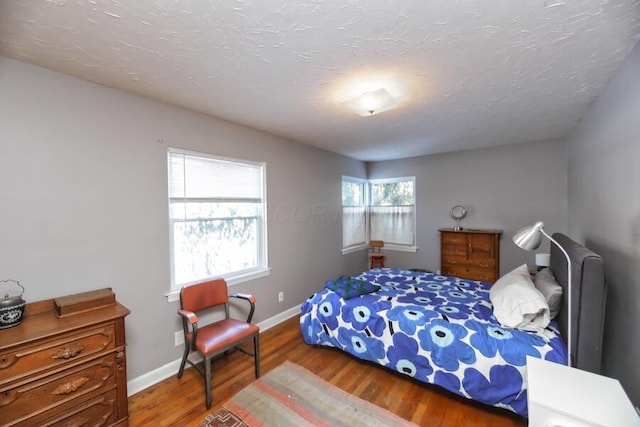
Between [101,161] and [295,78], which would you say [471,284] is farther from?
[101,161]

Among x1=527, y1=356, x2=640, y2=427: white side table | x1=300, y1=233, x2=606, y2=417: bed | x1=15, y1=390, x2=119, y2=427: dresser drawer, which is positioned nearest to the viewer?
x1=527, y1=356, x2=640, y2=427: white side table

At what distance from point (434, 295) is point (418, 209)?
7.34 ft

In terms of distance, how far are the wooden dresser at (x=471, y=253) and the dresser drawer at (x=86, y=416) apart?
4071 mm

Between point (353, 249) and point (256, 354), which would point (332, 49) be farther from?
point (353, 249)

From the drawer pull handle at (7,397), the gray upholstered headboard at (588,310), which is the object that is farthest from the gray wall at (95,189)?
the gray upholstered headboard at (588,310)

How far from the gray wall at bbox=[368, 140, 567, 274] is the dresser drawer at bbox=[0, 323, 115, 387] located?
4356 mm

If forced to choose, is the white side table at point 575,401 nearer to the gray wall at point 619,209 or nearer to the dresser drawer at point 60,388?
the gray wall at point 619,209

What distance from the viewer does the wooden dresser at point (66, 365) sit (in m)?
1.40

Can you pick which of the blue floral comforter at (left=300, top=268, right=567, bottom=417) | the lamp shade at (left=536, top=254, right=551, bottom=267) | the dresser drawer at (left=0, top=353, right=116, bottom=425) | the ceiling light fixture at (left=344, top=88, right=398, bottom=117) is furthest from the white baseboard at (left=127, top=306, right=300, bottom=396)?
the lamp shade at (left=536, top=254, right=551, bottom=267)

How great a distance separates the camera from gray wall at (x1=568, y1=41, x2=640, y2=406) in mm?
1526

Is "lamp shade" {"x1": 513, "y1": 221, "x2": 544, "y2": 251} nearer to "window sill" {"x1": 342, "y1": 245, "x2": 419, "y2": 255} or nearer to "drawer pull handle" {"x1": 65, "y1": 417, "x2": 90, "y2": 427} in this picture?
"drawer pull handle" {"x1": 65, "y1": 417, "x2": 90, "y2": 427}

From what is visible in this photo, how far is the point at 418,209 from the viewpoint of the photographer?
474cm

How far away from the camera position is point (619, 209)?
1.73 meters

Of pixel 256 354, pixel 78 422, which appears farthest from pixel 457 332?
pixel 78 422
